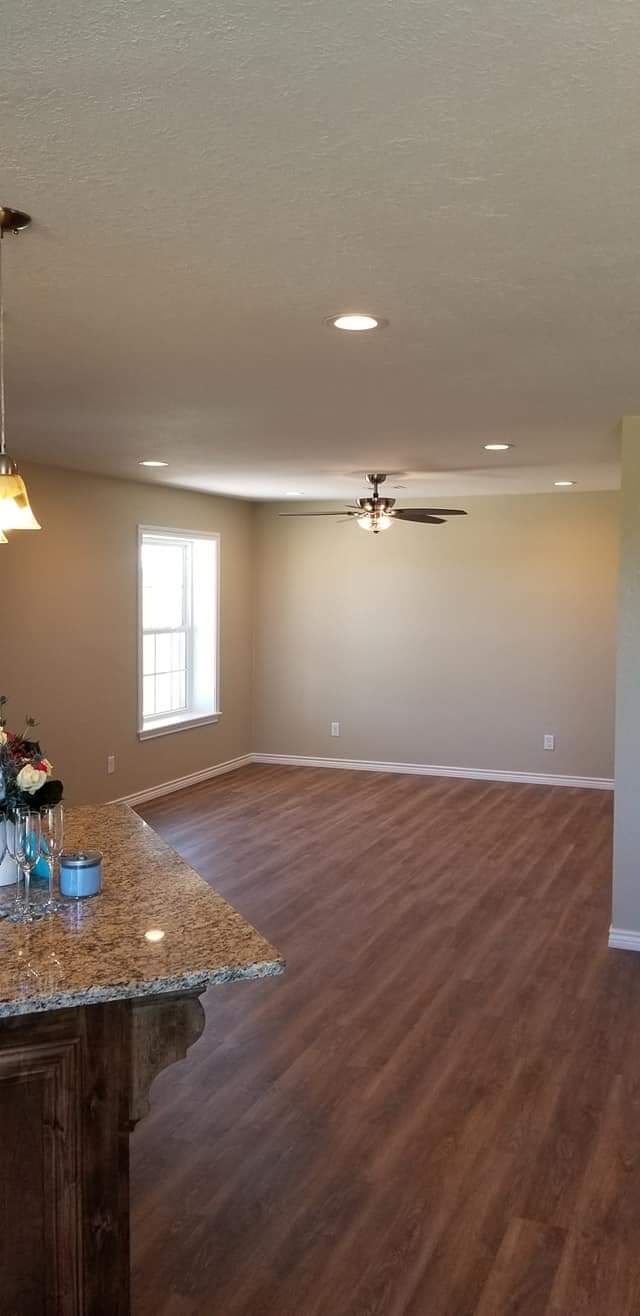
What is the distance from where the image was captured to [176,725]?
25.5 feet

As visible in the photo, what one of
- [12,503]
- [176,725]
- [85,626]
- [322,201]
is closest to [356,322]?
[322,201]

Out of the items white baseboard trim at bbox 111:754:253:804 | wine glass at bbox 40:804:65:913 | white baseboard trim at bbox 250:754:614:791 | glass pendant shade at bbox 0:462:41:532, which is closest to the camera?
glass pendant shade at bbox 0:462:41:532

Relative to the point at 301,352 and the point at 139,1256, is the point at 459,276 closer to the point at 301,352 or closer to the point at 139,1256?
the point at 301,352

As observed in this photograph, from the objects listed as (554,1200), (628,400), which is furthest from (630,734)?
(554,1200)

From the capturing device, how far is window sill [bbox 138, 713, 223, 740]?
7.37m

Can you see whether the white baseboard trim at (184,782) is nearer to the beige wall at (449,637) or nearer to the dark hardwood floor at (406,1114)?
the beige wall at (449,637)

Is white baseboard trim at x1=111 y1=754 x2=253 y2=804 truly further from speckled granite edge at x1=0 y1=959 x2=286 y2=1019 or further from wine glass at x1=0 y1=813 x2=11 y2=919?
speckled granite edge at x1=0 y1=959 x2=286 y2=1019

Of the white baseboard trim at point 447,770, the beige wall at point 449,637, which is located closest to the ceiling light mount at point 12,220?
the beige wall at point 449,637

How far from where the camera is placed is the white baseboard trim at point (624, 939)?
4.46 meters

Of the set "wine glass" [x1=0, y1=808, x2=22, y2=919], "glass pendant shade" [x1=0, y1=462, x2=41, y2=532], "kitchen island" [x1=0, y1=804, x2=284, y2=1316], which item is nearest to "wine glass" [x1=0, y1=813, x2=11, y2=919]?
"wine glass" [x1=0, y1=808, x2=22, y2=919]

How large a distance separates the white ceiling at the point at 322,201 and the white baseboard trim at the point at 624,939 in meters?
2.35

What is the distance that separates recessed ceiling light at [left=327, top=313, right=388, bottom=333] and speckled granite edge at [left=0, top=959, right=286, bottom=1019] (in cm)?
174

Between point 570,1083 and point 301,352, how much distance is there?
2.56 metres

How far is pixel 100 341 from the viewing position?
305cm
